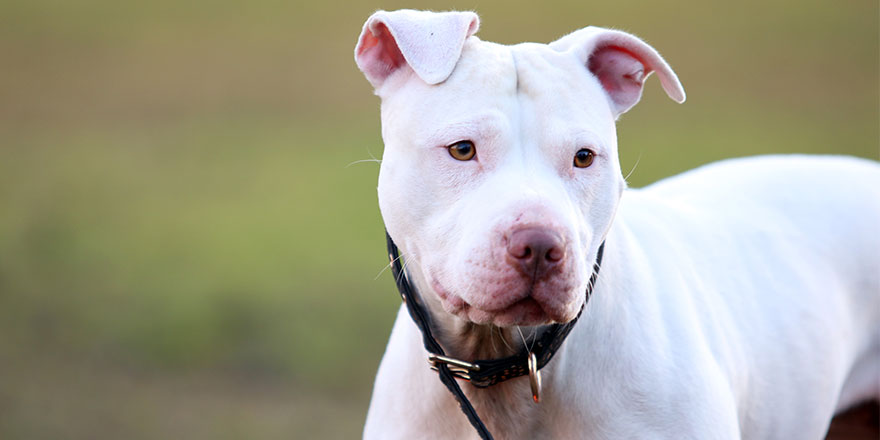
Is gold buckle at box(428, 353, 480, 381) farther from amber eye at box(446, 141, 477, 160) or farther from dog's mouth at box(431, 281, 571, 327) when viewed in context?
amber eye at box(446, 141, 477, 160)

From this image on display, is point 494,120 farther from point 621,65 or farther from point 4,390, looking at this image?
point 4,390

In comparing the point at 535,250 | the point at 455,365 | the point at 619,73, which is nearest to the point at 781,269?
the point at 619,73

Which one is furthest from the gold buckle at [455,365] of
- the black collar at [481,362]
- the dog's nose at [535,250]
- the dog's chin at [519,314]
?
the dog's nose at [535,250]

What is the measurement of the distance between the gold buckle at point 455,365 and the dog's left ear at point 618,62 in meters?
0.85

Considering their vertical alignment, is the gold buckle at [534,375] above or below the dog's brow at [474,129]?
below

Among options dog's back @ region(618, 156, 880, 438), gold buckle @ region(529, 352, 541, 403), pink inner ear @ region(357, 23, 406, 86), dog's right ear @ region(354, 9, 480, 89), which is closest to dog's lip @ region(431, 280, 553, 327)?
gold buckle @ region(529, 352, 541, 403)

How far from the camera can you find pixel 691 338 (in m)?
2.59

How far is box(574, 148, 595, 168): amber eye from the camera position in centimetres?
221

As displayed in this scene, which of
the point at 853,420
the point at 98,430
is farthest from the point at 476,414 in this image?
the point at 98,430

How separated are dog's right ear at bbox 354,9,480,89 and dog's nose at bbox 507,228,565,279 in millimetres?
526

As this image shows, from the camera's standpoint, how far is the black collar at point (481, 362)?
7.59 ft

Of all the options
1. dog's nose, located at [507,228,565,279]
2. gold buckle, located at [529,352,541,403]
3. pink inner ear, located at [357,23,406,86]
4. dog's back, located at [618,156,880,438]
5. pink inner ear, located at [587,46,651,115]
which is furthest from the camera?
dog's back, located at [618,156,880,438]

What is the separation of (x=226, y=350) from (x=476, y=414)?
5688 millimetres

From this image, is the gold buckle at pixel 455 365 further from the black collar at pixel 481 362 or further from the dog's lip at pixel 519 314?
the dog's lip at pixel 519 314
